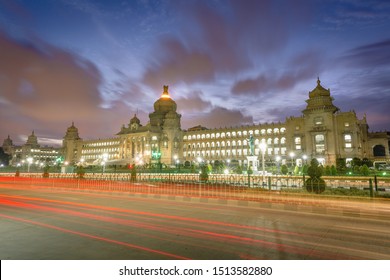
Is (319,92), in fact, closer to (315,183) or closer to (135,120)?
(315,183)

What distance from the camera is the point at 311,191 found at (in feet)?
63.5

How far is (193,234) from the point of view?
784 centimetres

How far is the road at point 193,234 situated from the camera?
616cm

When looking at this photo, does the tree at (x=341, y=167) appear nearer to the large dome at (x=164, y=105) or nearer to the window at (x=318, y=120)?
the window at (x=318, y=120)

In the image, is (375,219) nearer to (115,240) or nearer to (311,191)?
(311,191)

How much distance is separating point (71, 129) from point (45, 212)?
14741 cm

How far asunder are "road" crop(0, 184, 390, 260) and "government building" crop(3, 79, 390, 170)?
45.6 metres

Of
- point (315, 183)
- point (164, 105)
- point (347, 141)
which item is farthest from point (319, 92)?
point (315, 183)

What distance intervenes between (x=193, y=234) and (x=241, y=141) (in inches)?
3822

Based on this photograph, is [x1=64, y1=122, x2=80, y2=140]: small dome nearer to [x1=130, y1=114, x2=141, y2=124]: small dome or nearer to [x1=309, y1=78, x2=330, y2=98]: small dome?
[x1=130, y1=114, x2=141, y2=124]: small dome

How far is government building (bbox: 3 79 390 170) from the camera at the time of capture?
243 ft

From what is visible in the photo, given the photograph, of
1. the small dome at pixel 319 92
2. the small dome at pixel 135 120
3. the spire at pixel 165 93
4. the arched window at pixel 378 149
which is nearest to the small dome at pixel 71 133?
the small dome at pixel 135 120

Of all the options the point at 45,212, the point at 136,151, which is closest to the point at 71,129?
the point at 136,151
